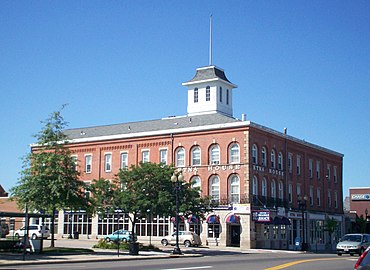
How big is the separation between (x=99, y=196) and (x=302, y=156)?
3018 centimetres

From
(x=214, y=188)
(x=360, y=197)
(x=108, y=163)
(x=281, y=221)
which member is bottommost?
(x=281, y=221)

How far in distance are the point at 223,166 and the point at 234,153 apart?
170 centimetres

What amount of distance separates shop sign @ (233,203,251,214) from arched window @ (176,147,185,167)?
7.89 metres

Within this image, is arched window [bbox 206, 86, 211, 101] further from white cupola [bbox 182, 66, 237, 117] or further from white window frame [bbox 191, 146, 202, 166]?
white window frame [bbox 191, 146, 202, 166]

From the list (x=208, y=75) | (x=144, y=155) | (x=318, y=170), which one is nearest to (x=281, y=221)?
(x=144, y=155)

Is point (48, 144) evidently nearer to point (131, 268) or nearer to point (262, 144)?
point (131, 268)

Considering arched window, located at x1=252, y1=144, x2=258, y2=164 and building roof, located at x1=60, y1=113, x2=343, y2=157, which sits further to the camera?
building roof, located at x1=60, y1=113, x2=343, y2=157

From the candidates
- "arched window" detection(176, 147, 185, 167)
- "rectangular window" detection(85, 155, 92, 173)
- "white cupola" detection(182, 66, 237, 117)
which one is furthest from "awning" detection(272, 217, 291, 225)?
"rectangular window" detection(85, 155, 92, 173)

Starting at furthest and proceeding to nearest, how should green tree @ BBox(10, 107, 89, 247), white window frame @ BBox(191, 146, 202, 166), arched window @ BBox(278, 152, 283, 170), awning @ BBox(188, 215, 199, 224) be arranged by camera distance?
1. arched window @ BBox(278, 152, 283, 170)
2. white window frame @ BBox(191, 146, 202, 166)
3. awning @ BBox(188, 215, 199, 224)
4. green tree @ BBox(10, 107, 89, 247)

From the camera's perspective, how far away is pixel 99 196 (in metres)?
43.2

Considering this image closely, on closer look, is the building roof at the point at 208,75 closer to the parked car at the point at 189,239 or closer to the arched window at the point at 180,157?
the arched window at the point at 180,157

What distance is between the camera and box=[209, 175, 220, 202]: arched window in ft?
179

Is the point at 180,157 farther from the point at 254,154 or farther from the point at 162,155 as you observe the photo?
the point at 254,154

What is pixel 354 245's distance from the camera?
39469mm
